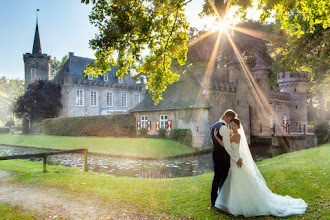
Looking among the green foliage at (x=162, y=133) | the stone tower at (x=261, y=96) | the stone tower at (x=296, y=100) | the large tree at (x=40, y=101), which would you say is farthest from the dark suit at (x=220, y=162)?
the large tree at (x=40, y=101)

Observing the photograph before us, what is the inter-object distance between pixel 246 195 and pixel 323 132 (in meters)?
26.6

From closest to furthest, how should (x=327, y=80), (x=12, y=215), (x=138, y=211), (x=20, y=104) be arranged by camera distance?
(x=12, y=215)
(x=138, y=211)
(x=327, y=80)
(x=20, y=104)

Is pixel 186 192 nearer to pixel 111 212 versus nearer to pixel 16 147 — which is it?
pixel 111 212

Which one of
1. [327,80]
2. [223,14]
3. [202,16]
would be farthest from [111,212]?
[327,80]

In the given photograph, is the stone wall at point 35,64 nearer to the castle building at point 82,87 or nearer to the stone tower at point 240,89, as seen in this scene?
the castle building at point 82,87

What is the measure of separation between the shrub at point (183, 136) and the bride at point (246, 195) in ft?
56.6

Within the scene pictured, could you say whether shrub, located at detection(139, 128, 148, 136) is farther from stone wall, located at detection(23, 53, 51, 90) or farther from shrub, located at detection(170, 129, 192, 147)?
stone wall, located at detection(23, 53, 51, 90)

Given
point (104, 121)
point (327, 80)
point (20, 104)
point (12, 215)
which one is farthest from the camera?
point (20, 104)

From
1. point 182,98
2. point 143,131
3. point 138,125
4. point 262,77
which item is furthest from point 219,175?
point 262,77

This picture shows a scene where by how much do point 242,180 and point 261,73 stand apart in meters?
27.5

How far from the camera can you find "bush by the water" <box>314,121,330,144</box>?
26500 mm

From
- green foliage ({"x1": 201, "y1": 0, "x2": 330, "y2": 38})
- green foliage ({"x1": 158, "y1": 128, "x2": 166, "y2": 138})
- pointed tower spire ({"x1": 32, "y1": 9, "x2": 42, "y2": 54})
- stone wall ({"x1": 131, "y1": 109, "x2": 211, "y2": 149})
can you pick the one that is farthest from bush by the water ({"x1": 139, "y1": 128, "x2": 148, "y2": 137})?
pointed tower spire ({"x1": 32, "y1": 9, "x2": 42, "y2": 54})

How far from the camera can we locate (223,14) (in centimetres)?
845

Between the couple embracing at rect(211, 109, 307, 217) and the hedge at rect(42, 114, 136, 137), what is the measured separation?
22588mm
